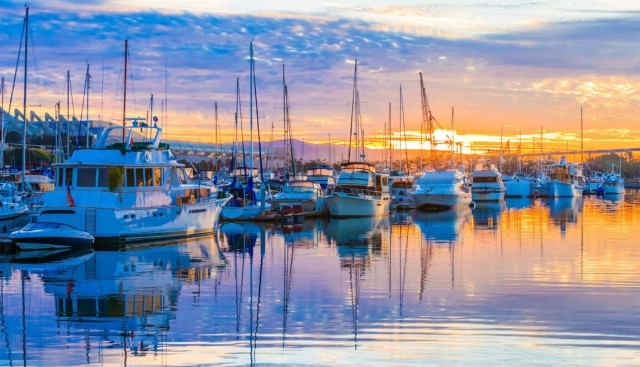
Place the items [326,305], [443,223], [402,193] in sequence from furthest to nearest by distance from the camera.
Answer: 1. [402,193]
2. [443,223]
3. [326,305]

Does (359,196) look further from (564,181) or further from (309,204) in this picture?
(564,181)

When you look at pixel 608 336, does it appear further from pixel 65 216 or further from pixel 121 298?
pixel 65 216

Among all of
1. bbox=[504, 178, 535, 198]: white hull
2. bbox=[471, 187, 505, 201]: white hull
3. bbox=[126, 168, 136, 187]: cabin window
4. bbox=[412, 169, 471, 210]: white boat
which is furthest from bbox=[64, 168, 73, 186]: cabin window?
bbox=[504, 178, 535, 198]: white hull

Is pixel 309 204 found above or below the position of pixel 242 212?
above

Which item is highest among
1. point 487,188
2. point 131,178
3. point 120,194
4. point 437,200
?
point 131,178

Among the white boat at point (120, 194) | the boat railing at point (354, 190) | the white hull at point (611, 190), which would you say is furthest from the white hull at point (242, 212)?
the white hull at point (611, 190)

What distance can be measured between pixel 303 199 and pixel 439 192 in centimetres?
1839

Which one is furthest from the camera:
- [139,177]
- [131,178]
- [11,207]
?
[11,207]

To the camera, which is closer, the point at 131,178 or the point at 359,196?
the point at 131,178

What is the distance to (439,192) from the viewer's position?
69.2m

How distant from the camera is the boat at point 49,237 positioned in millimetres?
29906

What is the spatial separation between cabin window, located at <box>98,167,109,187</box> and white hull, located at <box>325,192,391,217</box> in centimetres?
2208

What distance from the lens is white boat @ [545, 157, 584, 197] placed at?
344ft

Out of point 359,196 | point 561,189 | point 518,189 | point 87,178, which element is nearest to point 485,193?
point 561,189
